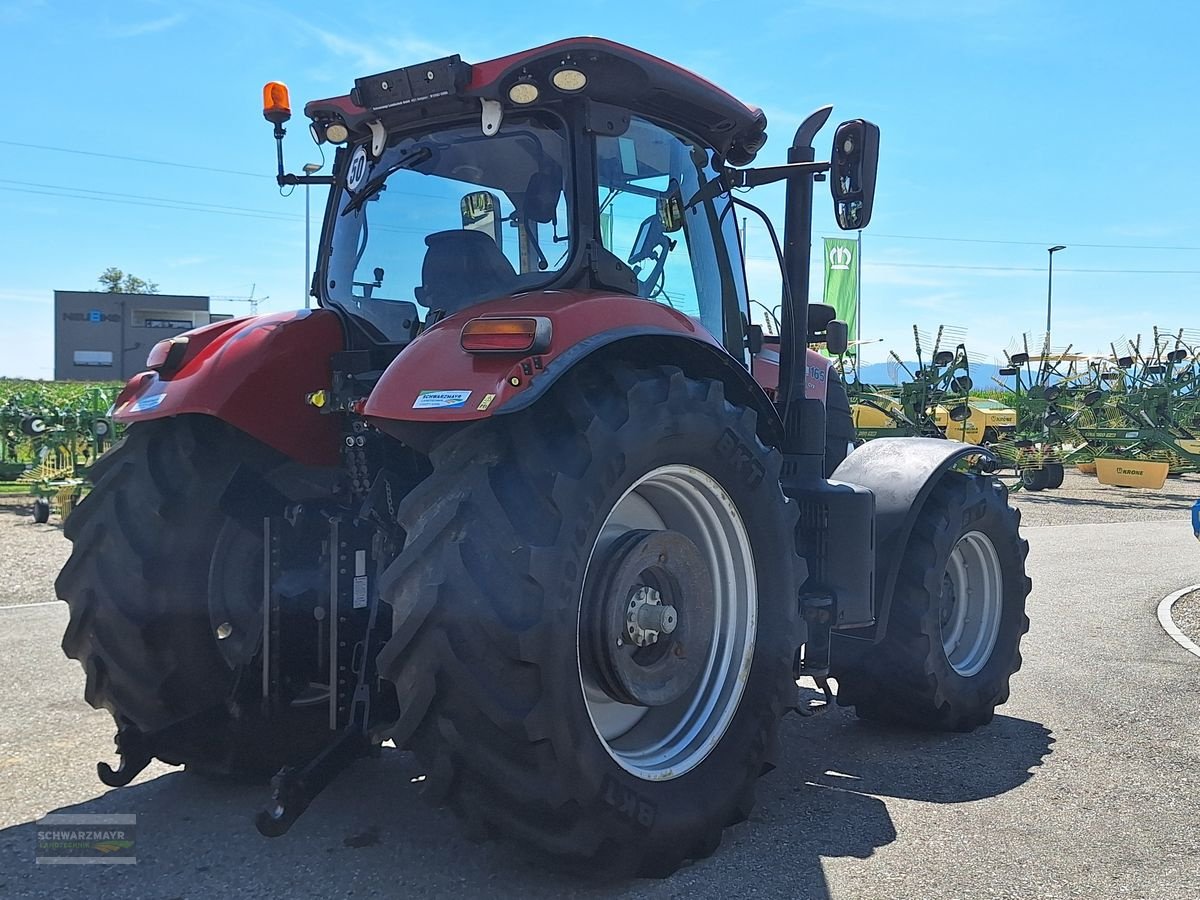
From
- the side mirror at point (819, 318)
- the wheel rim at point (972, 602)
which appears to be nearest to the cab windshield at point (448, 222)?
the side mirror at point (819, 318)

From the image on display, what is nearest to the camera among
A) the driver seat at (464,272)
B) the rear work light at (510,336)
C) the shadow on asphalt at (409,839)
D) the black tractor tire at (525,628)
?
the black tractor tire at (525,628)

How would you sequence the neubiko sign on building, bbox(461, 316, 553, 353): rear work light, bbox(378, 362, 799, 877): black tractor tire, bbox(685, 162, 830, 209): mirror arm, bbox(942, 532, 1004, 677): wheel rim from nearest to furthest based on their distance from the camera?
1. bbox(378, 362, 799, 877): black tractor tire
2. bbox(461, 316, 553, 353): rear work light
3. bbox(685, 162, 830, 209): mirror arm
4. bbox(942, 532, 1004, 677): wheel rim
5. the neubiko sign on building

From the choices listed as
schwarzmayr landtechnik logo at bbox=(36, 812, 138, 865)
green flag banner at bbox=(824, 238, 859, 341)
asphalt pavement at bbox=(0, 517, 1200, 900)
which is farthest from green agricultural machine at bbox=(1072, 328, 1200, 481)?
schwarzmayr landtechnik logo at bbox=(36, 812, 138, 865)

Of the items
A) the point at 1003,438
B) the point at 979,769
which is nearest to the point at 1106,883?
the point at 979,769

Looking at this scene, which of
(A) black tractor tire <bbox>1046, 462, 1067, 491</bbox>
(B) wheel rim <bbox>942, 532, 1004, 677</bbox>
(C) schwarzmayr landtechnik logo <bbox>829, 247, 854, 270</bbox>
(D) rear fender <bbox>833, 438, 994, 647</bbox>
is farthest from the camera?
(C) schwarzmayr landtechnik logo <bbox>829, 247, 854, 270</bbox>

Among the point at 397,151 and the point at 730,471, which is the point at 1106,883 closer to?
the point at 730,471

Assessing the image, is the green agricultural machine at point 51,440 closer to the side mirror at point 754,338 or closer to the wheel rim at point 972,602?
the side mirror at point 754,338

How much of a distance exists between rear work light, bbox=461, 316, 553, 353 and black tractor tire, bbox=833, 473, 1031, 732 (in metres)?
2.42

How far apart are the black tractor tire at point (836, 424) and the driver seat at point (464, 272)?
213 cm

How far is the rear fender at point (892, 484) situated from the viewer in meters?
4.39

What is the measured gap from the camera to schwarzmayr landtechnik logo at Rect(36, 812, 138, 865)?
318cm

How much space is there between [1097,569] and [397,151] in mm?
8594

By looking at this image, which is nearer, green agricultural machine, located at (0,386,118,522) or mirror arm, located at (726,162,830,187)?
mirror arm, located at (726,162,830,187)

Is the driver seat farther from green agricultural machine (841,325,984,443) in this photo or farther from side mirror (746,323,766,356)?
green agricultural machine (841,325,984,443)
